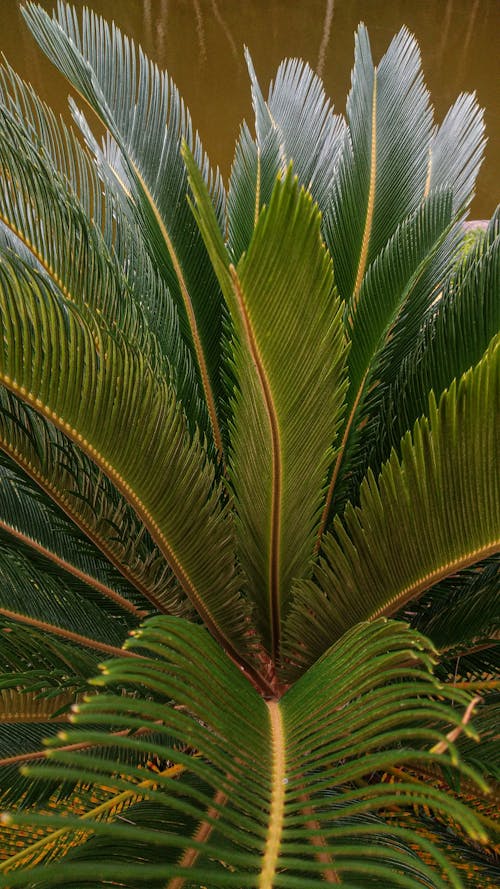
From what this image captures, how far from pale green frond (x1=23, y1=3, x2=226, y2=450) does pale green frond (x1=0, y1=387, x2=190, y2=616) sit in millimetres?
266

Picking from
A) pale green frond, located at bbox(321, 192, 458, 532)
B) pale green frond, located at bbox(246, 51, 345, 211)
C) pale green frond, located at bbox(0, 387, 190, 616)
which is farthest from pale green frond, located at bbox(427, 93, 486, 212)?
pale green frond, located at bbox(0, 387, 190, 616)

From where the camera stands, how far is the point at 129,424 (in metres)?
0.77

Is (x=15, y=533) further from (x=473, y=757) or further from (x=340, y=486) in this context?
(x=473, y=757)

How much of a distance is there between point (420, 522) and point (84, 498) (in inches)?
16.8

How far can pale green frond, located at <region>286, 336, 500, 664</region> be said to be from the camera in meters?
0.67

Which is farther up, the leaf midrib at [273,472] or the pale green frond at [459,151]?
the pale green frond at [459,151]

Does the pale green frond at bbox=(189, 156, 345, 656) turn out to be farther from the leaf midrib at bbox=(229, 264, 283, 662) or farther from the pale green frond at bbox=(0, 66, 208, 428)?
the pale green frond at bbox=(0, 66, 208, 428)

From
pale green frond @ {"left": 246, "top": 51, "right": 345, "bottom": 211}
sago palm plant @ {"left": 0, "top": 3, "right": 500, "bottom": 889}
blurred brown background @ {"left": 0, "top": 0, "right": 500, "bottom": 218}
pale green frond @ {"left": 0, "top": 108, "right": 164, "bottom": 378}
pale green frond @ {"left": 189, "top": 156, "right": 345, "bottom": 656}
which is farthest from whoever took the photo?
blurred brown background @ {"left": 0, "top": 0, "right": 500, "bottom": 218}

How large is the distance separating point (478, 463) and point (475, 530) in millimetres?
79

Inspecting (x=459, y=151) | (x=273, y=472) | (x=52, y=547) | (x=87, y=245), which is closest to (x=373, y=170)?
(x=459, y=151)

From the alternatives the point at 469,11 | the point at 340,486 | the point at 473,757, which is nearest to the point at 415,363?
the point at 340,486

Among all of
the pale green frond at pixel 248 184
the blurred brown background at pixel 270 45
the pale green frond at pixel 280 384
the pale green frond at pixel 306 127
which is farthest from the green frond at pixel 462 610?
the blurred brown background at pixel 270 45

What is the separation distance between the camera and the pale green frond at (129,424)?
0.68m

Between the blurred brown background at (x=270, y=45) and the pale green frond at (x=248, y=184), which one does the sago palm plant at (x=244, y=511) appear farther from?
the blurred brown background at (x=270, y=45)
